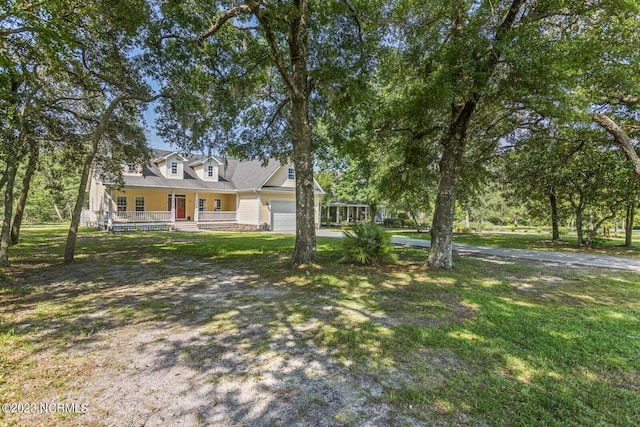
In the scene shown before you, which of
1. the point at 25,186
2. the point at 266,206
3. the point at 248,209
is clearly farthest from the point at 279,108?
the point at 248,209

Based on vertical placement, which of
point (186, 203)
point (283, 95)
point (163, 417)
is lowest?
point (163, 417)

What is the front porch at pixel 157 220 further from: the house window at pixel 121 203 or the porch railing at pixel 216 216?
the house window at pixel 121 203

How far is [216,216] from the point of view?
22.9 meters

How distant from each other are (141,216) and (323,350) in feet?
66.7

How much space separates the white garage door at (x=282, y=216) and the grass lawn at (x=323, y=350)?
16.0 metres

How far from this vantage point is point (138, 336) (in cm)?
377

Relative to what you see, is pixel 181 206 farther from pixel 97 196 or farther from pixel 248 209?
pixel 97 196

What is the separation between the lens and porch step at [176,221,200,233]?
2095cm

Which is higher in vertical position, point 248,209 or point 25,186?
point 25,186

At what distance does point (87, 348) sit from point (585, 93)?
9.11 m

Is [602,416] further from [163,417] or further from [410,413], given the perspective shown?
[163,417]

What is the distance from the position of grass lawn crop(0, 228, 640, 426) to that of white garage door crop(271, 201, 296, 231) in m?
16.0

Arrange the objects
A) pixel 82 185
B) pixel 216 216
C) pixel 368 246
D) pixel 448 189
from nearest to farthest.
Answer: pixel 448 189
pixel 368 246
pixel 82 185
pixel 216 216

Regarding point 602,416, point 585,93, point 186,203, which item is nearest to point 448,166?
point 585,93
